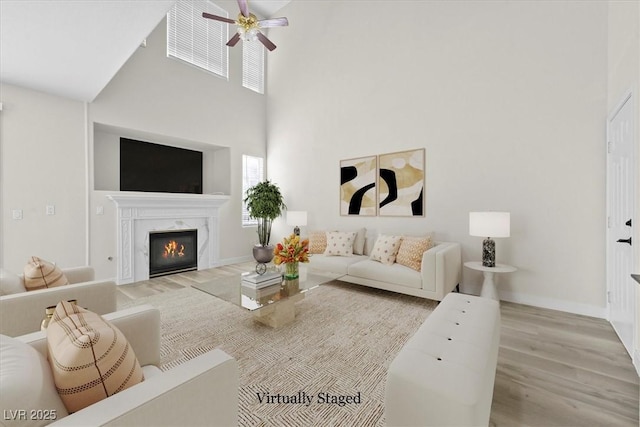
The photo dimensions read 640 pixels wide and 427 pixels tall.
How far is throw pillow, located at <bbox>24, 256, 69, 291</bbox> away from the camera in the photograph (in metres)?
1.92

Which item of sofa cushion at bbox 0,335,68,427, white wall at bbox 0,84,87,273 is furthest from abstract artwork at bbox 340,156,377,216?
sofa cushion at bbox 0,335,68,427

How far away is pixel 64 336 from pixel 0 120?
4088 millimetres

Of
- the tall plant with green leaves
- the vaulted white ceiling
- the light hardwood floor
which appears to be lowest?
the light hardwood floor

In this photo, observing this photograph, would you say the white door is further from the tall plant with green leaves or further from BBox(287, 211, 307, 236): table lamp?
the tall plant with green leaves

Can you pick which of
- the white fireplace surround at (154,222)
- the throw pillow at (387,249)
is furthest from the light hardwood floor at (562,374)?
the white fireplace surround at (154,222)

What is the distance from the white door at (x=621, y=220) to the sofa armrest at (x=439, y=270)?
1.36 metres

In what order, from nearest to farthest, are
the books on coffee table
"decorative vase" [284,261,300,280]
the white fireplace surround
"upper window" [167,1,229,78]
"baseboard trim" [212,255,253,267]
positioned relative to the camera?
the books on coffee table, "decorative vase" [284,261,300,280], the white fireplace surround, "upper window" [167,1,229,78], "baseboard trim" [212,255,253,267]

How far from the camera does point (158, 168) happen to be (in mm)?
4871

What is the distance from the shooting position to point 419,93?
4.01 m

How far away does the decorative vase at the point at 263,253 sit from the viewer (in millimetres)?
5633

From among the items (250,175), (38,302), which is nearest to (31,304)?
(38,302)

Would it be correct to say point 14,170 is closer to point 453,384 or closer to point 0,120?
point 0,120

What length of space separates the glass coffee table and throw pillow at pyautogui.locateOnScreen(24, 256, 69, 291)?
987mm

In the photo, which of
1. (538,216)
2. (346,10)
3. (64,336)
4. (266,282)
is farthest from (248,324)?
(346,10)
